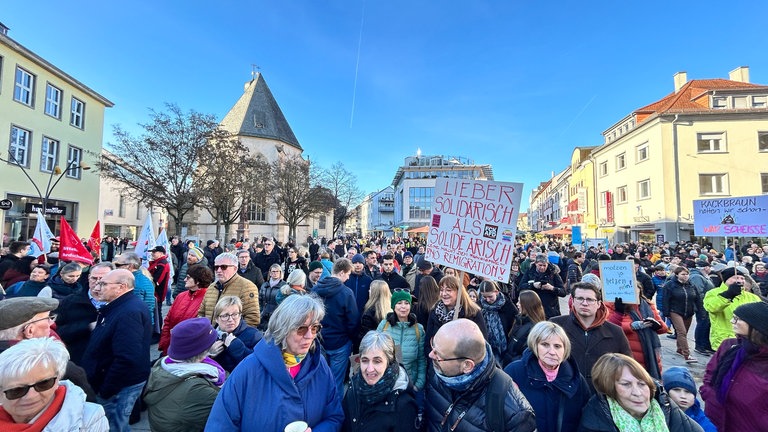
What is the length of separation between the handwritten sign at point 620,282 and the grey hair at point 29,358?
4846mm

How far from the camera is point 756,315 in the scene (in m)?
2.55

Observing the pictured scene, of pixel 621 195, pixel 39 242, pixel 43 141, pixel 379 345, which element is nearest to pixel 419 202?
pixel 621 195

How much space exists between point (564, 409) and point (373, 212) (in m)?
103

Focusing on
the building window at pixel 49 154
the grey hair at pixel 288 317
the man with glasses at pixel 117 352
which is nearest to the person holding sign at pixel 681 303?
the grey hair at pixel 288 317

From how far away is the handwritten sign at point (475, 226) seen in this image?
3.58 meters

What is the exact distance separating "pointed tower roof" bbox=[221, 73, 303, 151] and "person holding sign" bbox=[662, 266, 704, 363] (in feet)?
146

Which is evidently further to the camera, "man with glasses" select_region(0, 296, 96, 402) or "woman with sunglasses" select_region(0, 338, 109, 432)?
"man with glasses" select_region(0, 296, 96, 402)

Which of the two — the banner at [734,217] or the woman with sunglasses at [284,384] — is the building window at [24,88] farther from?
the banner at [734,217]

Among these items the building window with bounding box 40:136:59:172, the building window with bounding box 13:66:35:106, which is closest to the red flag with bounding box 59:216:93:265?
the building window with bounding box 13:66:35:106

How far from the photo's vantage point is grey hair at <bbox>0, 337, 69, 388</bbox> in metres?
1.63

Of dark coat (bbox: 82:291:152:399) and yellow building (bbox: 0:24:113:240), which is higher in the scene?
yellow building (bbox: 0:24:113:240)

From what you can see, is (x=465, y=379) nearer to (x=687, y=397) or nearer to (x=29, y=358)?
(x=687, y=397)

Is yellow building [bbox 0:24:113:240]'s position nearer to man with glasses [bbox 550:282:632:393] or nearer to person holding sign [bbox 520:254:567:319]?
person holding sign [bbox 520:254:567:319]

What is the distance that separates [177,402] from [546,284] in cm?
590
